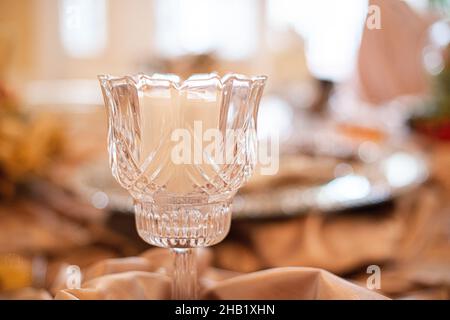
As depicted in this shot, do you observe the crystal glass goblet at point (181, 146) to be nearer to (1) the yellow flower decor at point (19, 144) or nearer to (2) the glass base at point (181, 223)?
(2) the glass base at point (181, 223)

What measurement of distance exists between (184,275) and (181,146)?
0.08 m

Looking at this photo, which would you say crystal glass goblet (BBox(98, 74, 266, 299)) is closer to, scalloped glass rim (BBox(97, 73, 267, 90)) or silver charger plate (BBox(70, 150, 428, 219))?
scalloped glass rim (BBox(97, 73, 267, 90))

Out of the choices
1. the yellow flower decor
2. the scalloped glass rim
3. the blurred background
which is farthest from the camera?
the yellow flower decor

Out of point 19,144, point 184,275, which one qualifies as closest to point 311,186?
point 19,144

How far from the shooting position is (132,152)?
37 cm

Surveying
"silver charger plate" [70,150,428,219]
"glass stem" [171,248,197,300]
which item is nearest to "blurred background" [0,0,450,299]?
"silver charger plate" [70,150,428,219]

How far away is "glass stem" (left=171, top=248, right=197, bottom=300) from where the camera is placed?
382mm

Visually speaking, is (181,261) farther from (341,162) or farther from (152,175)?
(341,162)

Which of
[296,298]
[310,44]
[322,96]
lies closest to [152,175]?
[296,298]

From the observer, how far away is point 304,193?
93cm

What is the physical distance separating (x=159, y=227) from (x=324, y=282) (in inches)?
4.5

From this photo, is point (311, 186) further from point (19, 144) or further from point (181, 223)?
point (181, 223)

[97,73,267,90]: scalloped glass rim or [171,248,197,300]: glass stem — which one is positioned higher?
[97,73,267,90]: scalloped glass rim

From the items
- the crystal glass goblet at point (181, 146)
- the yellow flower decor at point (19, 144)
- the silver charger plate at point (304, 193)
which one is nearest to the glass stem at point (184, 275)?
the crystal glass goblet at point (181, 146)
